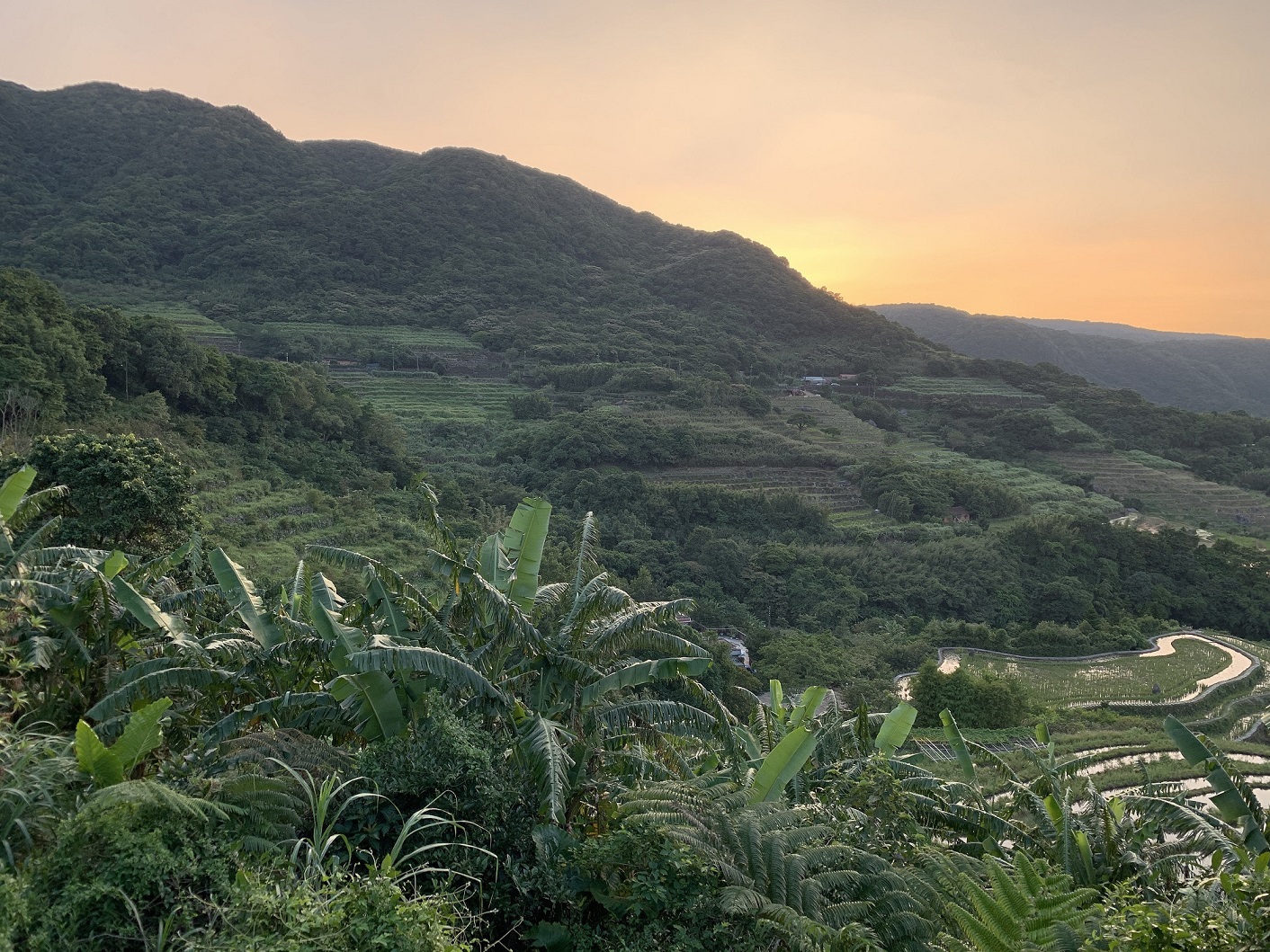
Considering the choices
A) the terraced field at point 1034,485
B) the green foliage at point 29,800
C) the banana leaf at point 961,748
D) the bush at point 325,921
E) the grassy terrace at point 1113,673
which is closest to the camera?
the bush at point 325,921

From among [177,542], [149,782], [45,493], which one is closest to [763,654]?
[177,542]

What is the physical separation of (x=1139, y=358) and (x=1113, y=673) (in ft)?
335

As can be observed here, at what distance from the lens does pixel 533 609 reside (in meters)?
5.78

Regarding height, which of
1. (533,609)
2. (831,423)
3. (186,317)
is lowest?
(533,609)

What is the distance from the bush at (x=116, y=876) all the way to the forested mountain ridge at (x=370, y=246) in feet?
164

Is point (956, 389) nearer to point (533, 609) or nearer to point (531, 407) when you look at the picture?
point (531, 407)

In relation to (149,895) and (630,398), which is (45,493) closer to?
(149,895)

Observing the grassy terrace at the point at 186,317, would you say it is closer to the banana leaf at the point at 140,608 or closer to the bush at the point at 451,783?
the banana leaf at the point at 140,608

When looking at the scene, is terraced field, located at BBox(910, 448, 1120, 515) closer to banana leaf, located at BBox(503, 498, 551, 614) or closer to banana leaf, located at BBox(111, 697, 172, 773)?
banana leaf, located at BBox(503, 498, 551, 614)

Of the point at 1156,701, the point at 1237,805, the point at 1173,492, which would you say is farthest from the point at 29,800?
the point at 1173,492

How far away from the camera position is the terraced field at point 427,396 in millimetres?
40656

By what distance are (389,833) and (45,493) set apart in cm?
465

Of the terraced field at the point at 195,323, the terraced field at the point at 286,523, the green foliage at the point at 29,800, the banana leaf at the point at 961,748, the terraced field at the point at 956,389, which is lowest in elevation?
the terraced field at the point at 286,523

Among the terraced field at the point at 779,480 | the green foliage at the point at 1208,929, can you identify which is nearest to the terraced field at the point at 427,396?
the terraced field at the point at 779,480
